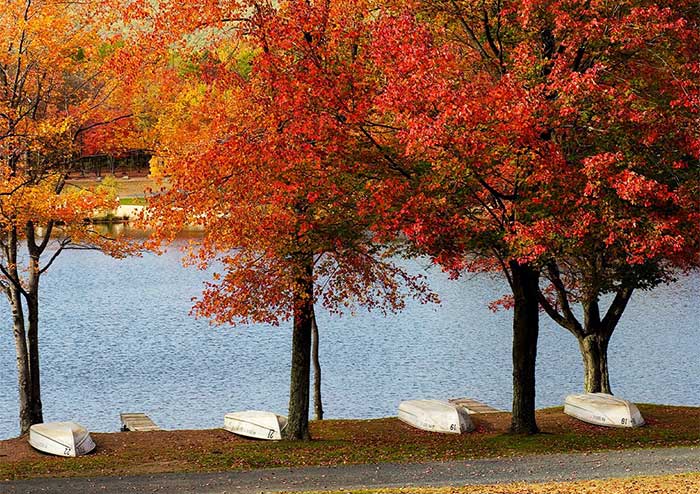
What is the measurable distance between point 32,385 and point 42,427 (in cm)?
356

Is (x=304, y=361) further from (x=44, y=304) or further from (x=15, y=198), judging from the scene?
(x=44, y=304)

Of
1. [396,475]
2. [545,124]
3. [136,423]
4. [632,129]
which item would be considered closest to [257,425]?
[136,423]

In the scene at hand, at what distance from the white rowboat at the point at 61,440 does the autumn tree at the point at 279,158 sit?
3.99 meters

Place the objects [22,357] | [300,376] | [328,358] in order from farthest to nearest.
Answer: [328,358] < [22,357] < [300,376]

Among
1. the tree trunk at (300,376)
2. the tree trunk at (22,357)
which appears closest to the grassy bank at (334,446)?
the tree trunk at (300,376)

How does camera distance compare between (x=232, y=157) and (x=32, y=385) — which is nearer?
(x=232, y=157)

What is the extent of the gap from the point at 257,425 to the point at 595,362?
10.1m

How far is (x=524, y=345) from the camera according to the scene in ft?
76.5

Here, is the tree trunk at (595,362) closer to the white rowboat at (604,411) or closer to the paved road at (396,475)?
the white rowboat at (604,411)

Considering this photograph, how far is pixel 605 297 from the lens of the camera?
49906 mm

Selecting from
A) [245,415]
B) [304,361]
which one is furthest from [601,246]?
[245,415]

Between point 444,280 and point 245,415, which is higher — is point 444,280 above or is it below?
above

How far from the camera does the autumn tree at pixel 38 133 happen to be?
2464 centimetres

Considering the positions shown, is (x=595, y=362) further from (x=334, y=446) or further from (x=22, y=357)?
(x=22, y=357)
